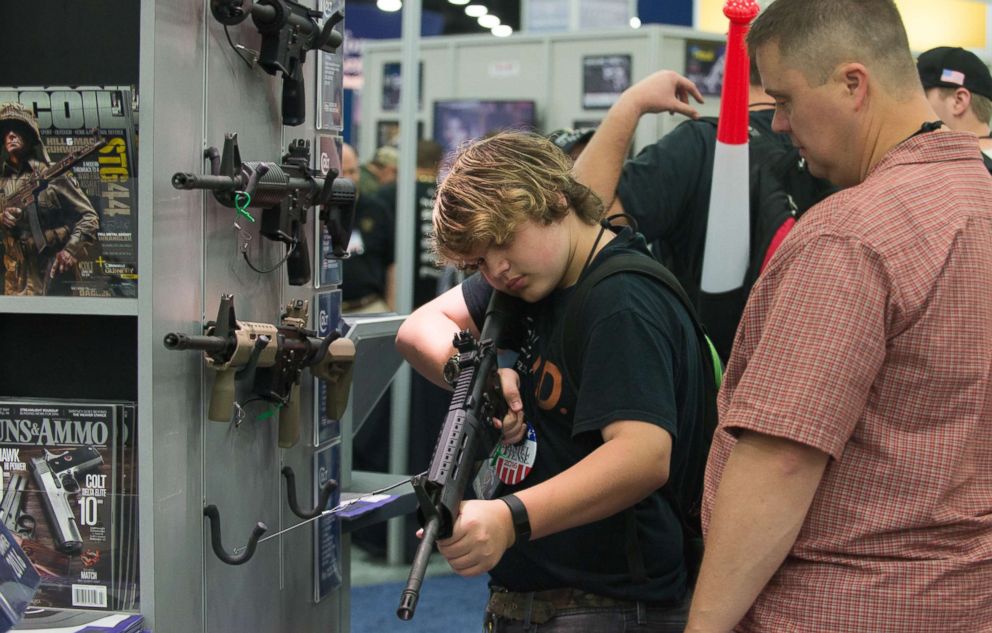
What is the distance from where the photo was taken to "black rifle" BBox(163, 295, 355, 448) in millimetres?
1773

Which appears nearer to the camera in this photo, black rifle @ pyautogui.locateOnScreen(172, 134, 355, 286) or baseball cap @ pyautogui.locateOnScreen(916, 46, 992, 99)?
black rifle @ pyautogui.locateOnScreen(172, 134, 355, 286)

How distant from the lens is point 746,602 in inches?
52.7

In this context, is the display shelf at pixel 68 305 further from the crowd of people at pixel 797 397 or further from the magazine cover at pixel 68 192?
the crowd of people at pixel 797 397

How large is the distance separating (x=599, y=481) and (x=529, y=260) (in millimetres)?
378

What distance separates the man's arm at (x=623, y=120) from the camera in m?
2.56

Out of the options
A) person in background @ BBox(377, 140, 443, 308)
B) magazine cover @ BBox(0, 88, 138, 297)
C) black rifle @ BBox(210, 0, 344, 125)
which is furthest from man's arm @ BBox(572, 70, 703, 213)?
person in background @ BBox(377, 140, 443, 308)

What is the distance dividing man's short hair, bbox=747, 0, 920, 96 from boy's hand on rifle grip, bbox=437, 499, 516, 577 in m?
0.73

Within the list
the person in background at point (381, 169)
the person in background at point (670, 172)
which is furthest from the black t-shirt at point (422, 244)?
the person in background at point (670, 172)

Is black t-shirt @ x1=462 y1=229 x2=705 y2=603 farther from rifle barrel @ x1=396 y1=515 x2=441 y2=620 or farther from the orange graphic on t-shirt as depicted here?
rifle barrel @ x1=396 y1=515 x2=441 y2=620

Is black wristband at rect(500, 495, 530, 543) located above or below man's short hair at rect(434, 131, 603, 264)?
below

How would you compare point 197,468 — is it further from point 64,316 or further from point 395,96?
point 395,96

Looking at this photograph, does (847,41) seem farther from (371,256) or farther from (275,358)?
(371,256)

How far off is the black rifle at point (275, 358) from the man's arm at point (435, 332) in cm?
13

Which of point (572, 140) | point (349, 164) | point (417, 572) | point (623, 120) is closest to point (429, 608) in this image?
point (572, 140)
